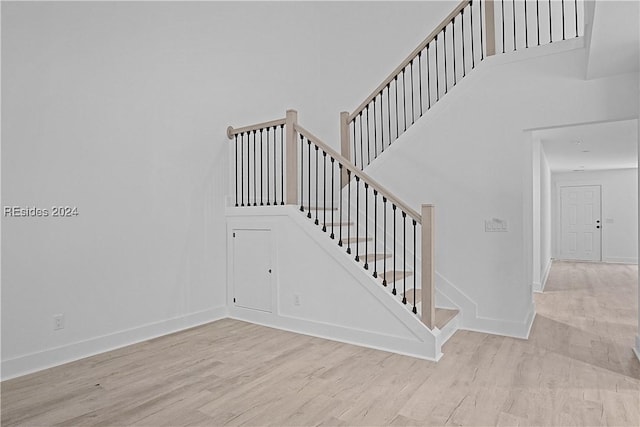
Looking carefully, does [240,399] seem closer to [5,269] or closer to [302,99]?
[5,269]

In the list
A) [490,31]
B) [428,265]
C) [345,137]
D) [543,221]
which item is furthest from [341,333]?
[543,221]

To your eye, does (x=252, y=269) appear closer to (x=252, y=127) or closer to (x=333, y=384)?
(x=252, y=127)

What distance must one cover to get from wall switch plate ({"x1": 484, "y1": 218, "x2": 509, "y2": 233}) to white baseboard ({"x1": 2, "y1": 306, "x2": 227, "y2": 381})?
3206mm

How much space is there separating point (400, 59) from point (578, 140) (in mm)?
2909

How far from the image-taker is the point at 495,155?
4055 millimetres

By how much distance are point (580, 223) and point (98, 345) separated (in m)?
11.2

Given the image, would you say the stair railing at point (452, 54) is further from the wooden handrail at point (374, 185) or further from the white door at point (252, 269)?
the white door at point (252, 269)

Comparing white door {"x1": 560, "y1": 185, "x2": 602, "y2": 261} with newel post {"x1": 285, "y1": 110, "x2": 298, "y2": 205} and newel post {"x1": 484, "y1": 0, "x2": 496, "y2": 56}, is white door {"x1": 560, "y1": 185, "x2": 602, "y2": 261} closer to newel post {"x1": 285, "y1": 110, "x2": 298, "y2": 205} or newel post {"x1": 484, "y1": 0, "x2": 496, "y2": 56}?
newel post {"x1": 484, "y1": 0, "x2": 496, "y2": 56}

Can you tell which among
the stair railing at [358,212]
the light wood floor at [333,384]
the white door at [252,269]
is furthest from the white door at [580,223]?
the white door at [252,269]

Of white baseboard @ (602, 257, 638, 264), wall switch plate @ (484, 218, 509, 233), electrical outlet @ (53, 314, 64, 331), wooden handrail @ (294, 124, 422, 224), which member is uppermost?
wooden handrail @ (294, 124, 422, 224)

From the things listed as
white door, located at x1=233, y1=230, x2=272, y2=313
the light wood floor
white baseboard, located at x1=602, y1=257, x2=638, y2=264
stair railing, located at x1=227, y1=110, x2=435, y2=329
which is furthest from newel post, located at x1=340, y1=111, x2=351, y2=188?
white baseboard, located at x1=602, y1=257, x2=638, y2=264

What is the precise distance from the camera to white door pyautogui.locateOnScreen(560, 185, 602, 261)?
10094 mm

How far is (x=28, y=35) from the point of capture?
3088mm

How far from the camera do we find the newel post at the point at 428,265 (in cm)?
336
